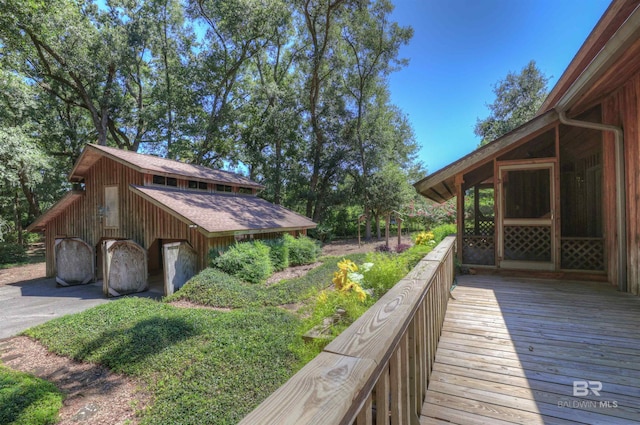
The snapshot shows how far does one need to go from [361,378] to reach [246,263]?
8.74 m

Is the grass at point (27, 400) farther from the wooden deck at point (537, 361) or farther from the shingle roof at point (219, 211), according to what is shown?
the shingle roof at point (219, 211)

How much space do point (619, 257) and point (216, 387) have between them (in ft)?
21.6

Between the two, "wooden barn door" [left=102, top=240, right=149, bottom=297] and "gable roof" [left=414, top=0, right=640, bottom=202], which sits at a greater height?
"gable roof" [left=414, top=0, right=640, bottom=202]

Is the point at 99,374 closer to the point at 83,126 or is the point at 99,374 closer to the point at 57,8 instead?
the point at 57,8

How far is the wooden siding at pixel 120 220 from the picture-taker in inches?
359

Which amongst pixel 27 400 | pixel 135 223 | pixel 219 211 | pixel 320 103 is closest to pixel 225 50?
pixel 320 103

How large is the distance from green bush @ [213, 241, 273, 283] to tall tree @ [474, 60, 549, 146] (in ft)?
66.3

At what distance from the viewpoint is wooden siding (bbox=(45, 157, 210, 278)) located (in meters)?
9.12

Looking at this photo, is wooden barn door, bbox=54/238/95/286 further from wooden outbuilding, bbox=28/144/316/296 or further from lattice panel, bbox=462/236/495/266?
lattice panel, bbox=462/236/495/266

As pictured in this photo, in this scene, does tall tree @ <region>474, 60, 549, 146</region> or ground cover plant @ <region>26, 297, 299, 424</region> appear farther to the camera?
tall tree @ <region>474, 60, 549, 146</region>

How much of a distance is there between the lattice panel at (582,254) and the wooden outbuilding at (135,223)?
882cm

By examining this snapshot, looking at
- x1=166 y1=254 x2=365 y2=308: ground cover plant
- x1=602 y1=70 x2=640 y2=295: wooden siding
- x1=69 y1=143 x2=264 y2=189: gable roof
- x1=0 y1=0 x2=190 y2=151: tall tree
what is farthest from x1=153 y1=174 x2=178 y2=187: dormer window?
x1=602 y1=70 x2=640 y2=295: wooden siding

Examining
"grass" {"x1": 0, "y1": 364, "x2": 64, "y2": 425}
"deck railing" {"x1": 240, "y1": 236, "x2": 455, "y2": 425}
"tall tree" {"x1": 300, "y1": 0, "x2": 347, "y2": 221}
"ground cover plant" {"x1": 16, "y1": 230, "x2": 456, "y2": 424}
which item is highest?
"tall tree" {"x1": 300, "y1": 0, "x2": 347, "y2": 221}

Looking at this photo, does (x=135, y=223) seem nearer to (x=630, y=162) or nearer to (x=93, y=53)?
(x=630, y=162)
